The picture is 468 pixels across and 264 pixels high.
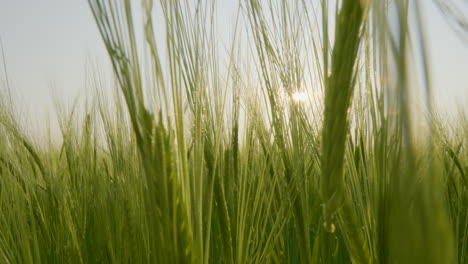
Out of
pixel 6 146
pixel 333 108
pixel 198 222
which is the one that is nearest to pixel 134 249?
pixel 6 146

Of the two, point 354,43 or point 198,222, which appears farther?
point 198,222

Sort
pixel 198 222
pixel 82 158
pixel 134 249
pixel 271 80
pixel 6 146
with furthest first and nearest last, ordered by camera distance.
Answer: pixel 82 158 → pixel 6 146 → pixel 134 249 → pixel 271 80 → pixel 198 222

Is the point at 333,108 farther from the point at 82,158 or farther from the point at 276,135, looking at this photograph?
the point at 82,158

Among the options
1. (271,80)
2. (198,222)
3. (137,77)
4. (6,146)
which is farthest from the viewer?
(6,146)

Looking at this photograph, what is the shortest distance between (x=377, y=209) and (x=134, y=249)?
72 centimetres

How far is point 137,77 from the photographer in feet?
1.66

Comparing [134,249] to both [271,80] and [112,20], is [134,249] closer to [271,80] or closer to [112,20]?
[271,80]

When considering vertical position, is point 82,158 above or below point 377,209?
above

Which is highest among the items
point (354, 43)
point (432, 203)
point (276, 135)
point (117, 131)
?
point (117, 131)

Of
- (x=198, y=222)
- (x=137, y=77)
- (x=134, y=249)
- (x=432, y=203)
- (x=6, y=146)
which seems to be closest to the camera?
(x=432, y=203)

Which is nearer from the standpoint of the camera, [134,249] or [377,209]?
[377,209]

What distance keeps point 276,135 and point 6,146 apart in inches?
27.6

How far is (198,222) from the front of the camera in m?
0.61

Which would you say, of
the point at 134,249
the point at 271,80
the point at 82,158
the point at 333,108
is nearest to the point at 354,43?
the point at 333,108
